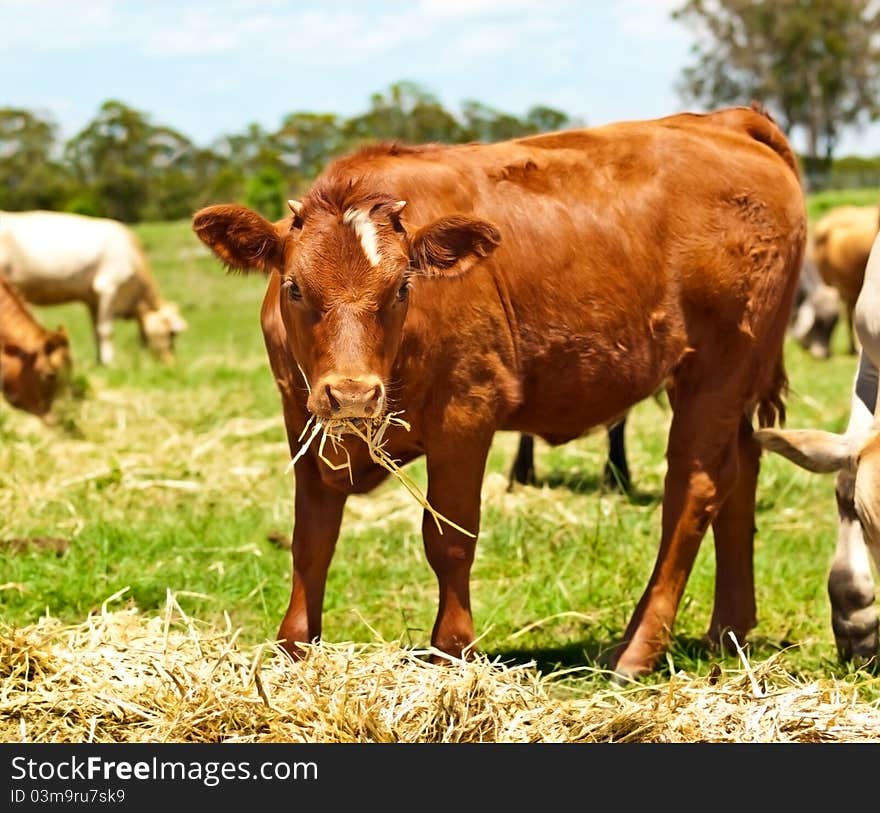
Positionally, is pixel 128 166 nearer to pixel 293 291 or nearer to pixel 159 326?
pixel 159 326

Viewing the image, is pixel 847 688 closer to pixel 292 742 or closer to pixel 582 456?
pixel 292 742

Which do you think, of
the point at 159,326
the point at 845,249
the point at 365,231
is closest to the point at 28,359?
the point at 159,326

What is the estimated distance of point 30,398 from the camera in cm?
1239

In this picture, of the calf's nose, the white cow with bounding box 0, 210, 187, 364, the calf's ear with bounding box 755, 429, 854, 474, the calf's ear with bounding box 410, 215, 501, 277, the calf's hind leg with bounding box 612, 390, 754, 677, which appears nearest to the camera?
the calf's nose

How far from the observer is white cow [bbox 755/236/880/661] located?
198 inches

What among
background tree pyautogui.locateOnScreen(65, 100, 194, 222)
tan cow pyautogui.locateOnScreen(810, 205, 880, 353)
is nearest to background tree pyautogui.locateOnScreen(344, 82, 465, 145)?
background tree pyautogui.locateOnScreen(65, 100, 194, 222)

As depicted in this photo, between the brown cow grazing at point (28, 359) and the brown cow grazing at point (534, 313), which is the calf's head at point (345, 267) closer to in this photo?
the brown cow grazing at point (534, 313)

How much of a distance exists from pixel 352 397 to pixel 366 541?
3457 mm

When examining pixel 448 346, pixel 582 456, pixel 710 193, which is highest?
pixel 710 193

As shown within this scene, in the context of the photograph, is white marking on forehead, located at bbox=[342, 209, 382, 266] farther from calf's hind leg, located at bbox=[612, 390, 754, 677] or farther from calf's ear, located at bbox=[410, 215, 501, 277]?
calf's hind leg, located at bbox=[612, 390, 754, 677]

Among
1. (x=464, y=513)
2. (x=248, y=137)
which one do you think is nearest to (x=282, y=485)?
(x=464, y=513)

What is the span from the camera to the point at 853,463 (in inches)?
197

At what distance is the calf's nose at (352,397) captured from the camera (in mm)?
4320
